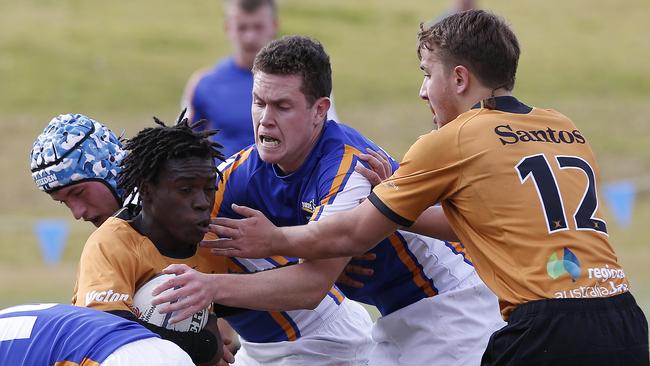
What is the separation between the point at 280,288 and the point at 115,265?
0.68 metres

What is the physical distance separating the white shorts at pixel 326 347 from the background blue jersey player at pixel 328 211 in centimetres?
9

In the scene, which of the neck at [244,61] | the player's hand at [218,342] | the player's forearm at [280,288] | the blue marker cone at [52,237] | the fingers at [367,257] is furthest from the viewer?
the blue marker cone at [52,237]

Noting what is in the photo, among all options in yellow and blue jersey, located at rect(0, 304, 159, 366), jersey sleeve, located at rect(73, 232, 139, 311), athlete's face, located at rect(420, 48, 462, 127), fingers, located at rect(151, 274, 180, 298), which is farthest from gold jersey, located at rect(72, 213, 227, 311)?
athlete's face, located at rect(420, 48, 462, 127)

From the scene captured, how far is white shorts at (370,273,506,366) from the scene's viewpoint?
5.45 metres

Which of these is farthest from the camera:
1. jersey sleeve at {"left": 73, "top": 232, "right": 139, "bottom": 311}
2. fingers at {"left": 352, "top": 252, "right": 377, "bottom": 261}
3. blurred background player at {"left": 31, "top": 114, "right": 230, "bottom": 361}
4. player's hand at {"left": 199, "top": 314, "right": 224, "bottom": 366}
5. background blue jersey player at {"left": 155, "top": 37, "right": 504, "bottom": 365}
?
fingers at {"left": 352, "top": 252, "right": 377, "bottom": 261}

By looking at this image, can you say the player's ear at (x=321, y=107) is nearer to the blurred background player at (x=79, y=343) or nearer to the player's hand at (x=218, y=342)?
the player's hand at (x=218, y=342)

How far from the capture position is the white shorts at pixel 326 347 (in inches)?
218

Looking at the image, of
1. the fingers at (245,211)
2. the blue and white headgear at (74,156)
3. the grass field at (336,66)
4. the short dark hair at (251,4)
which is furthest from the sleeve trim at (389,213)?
the grass field at (336,66)

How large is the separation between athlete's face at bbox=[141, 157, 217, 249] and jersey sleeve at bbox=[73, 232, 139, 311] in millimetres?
177

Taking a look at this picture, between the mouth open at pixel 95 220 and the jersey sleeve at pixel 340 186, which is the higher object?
the jersey sleeve at pixel 340 186

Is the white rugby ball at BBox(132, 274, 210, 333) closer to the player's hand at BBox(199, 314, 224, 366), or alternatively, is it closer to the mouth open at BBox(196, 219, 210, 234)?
the player's hand at BBox(199, 314, 224, 366)

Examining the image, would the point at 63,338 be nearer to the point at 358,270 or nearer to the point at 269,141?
the point at 269,141

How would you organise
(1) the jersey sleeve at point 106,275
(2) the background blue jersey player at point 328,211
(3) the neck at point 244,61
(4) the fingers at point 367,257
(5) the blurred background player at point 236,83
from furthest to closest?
(3) the neck at point 244,61 → (5) the blurred background player at point 236,83 → (4) the fingers at point 367,257 → (2) the background blue jersey player at point 328,211 → (1) the jersey sleeve at point 106,275

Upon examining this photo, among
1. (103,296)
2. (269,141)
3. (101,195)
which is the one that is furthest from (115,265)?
(269,141)
